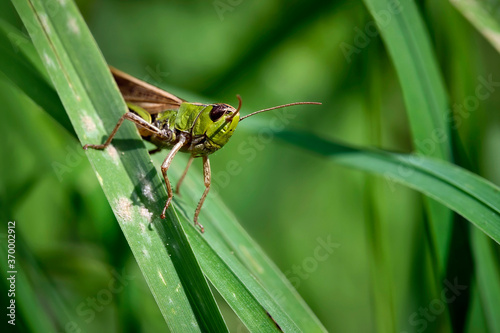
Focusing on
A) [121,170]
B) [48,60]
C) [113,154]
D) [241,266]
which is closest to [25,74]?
[48,60]

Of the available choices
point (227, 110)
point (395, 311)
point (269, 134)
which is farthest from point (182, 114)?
point (395, 311)

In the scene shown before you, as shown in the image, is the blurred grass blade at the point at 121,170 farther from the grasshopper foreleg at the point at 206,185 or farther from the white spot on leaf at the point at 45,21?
the grasshopper foreleg at the point at 206,185

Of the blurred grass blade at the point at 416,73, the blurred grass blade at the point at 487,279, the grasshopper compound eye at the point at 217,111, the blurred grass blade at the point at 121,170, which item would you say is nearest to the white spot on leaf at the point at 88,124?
the blurred grass blade at the point at 121,170

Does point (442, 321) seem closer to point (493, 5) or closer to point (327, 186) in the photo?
point (327, 186)

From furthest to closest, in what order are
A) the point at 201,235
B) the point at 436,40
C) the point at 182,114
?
the point at 436,40, the point at 182,114, the point at 201,235

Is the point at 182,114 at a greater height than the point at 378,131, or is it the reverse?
the point at 378,131

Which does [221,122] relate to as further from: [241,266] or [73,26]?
[73,26]
